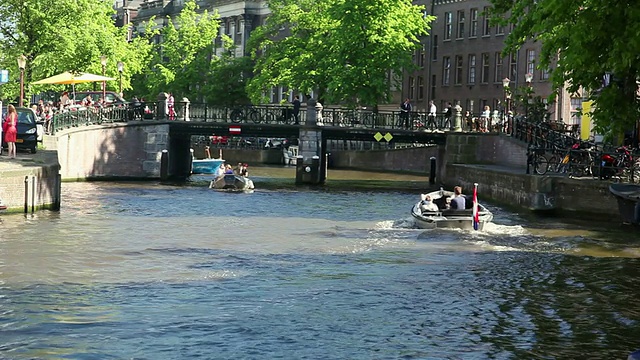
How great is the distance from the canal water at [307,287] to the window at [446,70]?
48.2 m

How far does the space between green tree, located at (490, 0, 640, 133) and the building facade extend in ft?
151

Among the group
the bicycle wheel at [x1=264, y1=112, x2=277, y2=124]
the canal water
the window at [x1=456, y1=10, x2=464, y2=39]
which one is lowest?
the canal water

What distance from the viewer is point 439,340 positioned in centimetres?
2173

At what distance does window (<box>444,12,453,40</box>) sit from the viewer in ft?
306

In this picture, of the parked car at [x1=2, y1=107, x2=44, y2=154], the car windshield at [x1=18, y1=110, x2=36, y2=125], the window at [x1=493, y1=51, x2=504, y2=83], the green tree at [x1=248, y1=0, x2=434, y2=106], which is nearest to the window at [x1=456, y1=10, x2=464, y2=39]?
the window at [x1=493, y1=51, x2=504, y2=83]

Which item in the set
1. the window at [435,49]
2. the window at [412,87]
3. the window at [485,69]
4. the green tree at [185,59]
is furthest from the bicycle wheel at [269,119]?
the green tree at [185,59]

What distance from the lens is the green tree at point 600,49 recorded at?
3222cm

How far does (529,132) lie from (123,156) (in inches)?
847

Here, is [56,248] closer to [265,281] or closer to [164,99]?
[265,281]

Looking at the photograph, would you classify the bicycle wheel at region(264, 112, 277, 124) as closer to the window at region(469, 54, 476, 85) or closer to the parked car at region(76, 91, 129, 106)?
the parked car at region(76, 91, 129, 106)

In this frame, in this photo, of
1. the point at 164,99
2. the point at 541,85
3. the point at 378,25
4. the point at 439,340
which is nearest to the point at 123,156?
the point at 164,99

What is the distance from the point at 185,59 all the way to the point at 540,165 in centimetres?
6129

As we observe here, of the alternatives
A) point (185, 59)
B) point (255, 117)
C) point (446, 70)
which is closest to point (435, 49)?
point (446, 70)

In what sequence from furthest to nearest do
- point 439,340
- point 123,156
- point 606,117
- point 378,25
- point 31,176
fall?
point 378,25
point 123,156
point 31,176
point 606,117
point 439,340
